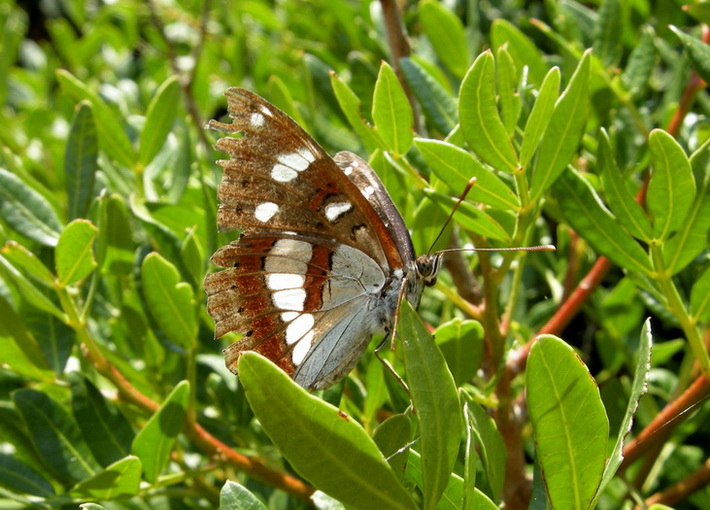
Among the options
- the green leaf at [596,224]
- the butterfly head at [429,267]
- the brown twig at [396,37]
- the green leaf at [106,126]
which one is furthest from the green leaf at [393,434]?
the green leaf at [106,126]

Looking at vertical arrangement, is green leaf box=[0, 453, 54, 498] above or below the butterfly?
below

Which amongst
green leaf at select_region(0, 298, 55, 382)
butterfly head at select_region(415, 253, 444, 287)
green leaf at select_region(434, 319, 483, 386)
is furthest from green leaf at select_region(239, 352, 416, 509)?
green leaf at select_region(0, 298, 55, 382)

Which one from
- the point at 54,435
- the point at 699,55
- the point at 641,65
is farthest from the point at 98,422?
the point at 641,65

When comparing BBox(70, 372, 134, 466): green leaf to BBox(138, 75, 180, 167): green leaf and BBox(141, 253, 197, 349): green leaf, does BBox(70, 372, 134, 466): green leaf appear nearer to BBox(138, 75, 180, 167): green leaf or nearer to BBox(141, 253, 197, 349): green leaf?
BBox(141, 253, 197, 349): green leaf

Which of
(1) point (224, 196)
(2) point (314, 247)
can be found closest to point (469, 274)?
(2) point (314, 247)

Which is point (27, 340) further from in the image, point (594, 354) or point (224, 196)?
point (594, 354)

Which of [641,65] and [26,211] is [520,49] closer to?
[641,65]

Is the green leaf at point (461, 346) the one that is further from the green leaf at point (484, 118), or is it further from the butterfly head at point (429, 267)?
the green leaf at point (484, 118)
